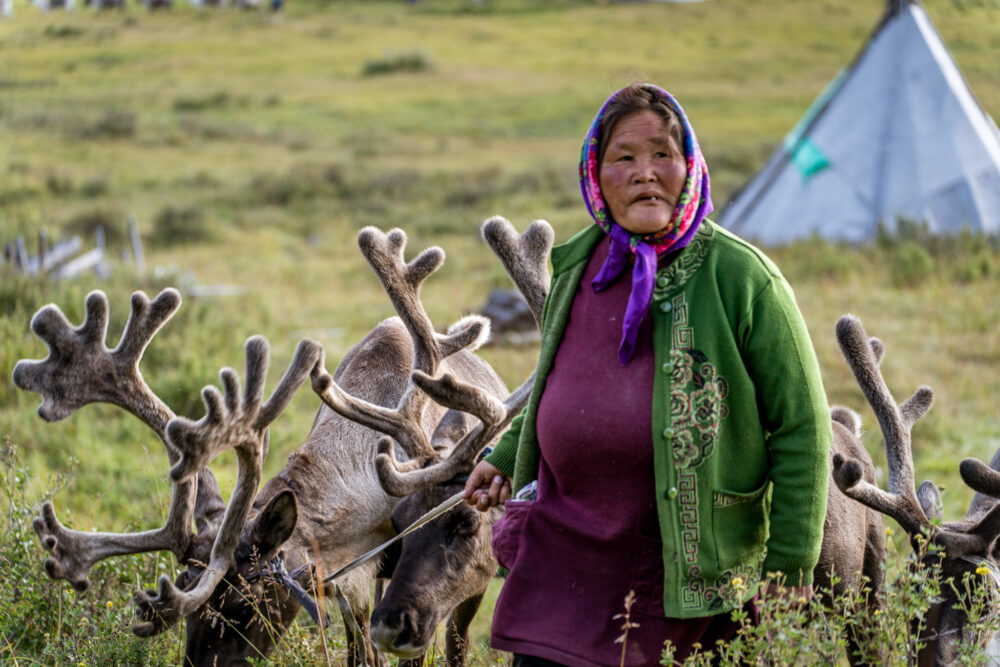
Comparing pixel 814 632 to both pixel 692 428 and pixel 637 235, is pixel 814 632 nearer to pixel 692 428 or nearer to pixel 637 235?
pixel 692 428

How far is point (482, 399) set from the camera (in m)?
3.82

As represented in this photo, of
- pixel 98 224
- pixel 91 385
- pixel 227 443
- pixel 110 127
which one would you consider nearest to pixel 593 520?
pixel 227 443

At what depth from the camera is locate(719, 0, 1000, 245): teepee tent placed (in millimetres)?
14562

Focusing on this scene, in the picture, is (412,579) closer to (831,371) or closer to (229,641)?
(229,641)

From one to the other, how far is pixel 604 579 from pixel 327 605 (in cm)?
236

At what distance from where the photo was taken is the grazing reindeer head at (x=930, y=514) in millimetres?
3467

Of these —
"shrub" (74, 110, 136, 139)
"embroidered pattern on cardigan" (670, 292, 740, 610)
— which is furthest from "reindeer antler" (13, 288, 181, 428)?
"shrub" (74, 110, 136, 139)

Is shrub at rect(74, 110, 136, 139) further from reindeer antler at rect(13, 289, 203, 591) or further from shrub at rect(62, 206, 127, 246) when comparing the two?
reindeer antler at rect(13, 289, 203, 591)

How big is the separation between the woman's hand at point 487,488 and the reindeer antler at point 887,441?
100 centimetres

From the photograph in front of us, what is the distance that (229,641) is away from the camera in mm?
3770

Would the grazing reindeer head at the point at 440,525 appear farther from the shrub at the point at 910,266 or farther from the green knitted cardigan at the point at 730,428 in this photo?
the shrub at the point at 910,266

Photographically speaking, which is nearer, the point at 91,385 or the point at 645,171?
the point at 645,171

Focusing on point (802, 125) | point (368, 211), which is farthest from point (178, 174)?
point (802, 125)

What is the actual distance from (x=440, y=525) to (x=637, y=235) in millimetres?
1423
